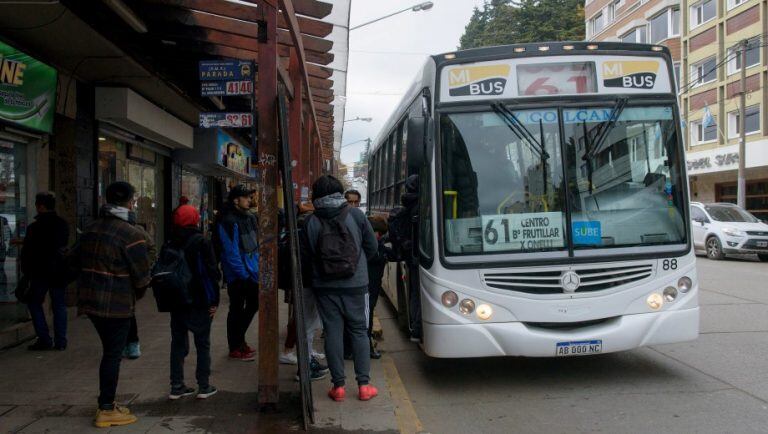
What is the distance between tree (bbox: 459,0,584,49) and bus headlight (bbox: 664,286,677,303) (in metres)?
47.2

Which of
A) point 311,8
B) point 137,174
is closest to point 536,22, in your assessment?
point 137,174

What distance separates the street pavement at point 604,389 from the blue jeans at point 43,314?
3712mm

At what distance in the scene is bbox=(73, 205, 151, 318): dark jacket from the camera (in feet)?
15.2

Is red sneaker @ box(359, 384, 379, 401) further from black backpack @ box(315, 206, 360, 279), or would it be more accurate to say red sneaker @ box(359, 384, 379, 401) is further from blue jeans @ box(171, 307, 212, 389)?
blue jeans @ box(171, 307, 212, 389)

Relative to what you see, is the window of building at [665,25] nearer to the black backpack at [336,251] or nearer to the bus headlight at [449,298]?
the bus headlight at [449,298]

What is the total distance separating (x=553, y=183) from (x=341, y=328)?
7.53ft

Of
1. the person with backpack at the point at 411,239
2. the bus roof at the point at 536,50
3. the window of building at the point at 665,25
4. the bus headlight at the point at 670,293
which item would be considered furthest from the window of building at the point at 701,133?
the person with backpack at the point at 411,239

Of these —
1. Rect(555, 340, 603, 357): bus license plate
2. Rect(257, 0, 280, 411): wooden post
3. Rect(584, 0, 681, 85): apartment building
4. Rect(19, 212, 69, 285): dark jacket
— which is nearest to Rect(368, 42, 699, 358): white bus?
Rect(555, 340, 603, 357): bus license plate

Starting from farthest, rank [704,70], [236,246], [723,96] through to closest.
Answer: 1. [704,70]
2. [723,96]
3. [236,246]

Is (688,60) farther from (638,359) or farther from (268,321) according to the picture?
(268,321)

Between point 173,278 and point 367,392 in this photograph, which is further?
point 367,392

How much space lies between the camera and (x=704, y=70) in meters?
32.8

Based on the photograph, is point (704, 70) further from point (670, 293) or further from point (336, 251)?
point (336, 251)

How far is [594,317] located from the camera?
18.2 feet
